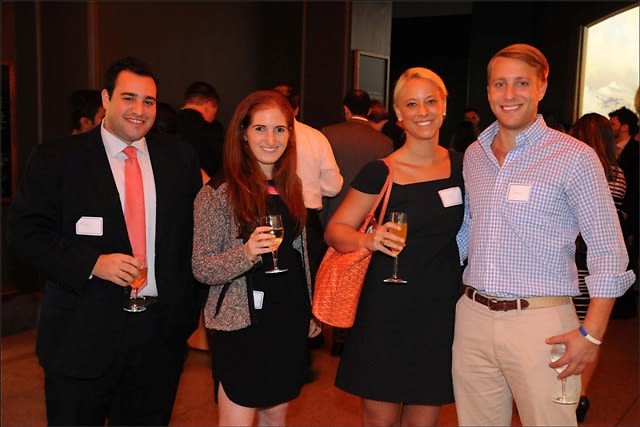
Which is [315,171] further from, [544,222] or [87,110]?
[544,222]

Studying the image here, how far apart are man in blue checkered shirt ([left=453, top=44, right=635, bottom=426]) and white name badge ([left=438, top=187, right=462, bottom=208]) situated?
6.6 inches

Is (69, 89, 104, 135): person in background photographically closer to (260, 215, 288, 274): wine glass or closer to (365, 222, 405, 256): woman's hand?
(260, 215, 288, 274): wine glass

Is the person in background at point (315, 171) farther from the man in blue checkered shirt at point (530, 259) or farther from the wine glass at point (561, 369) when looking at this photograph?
the wine glass at point (561, 369)

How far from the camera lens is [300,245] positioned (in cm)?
286

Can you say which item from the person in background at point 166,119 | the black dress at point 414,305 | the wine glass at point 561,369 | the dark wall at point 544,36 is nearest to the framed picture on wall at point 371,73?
the person in background at point 166,119

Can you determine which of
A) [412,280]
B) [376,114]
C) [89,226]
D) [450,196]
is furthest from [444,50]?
[89,226]

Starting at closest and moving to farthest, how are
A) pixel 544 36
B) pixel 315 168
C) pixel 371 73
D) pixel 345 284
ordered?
1. pixel 345 284
2. pixel 315 168
3. pixel 371 73
4. pixel 544 36

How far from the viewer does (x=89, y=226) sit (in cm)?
254

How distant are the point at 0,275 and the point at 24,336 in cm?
60

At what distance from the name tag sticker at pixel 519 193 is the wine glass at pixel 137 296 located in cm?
124

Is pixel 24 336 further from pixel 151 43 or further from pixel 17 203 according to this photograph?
pixel 17 203

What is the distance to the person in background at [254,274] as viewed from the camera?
8.67 feet

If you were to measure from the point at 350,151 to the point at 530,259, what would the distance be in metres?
3.31

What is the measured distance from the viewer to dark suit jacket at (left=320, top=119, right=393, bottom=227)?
18.3 ft
